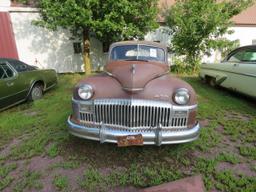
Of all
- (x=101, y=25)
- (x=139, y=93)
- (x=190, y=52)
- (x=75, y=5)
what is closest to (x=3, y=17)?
(x=75, y=5)

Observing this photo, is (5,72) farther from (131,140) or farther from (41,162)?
(131,140)

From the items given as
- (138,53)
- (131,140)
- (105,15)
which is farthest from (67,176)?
(105,15)

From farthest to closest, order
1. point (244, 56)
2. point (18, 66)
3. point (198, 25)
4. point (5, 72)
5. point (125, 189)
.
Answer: point (198, 25)
point (244, 56)
point (18, 66)
point (5, 72)
point (125, 189)

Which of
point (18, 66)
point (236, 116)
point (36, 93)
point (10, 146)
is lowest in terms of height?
point (10, 146)

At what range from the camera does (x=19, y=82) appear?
221 inches

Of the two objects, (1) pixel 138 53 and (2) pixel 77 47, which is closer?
(1) pixel 138 53

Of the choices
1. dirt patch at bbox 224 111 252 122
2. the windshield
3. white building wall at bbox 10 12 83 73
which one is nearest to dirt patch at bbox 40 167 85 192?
the windshield

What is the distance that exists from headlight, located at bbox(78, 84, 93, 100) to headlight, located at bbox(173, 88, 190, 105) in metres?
1.28

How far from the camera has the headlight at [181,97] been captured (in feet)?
9.77

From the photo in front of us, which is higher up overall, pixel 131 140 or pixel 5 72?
pixel 5 72

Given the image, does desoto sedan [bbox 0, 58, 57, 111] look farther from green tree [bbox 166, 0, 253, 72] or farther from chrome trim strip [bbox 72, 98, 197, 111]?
green tree [bbox 166, 0, 253, 72]

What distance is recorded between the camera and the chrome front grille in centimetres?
288

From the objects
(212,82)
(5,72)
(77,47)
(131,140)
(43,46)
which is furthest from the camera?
(77,47)

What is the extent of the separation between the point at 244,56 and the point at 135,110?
482cm
